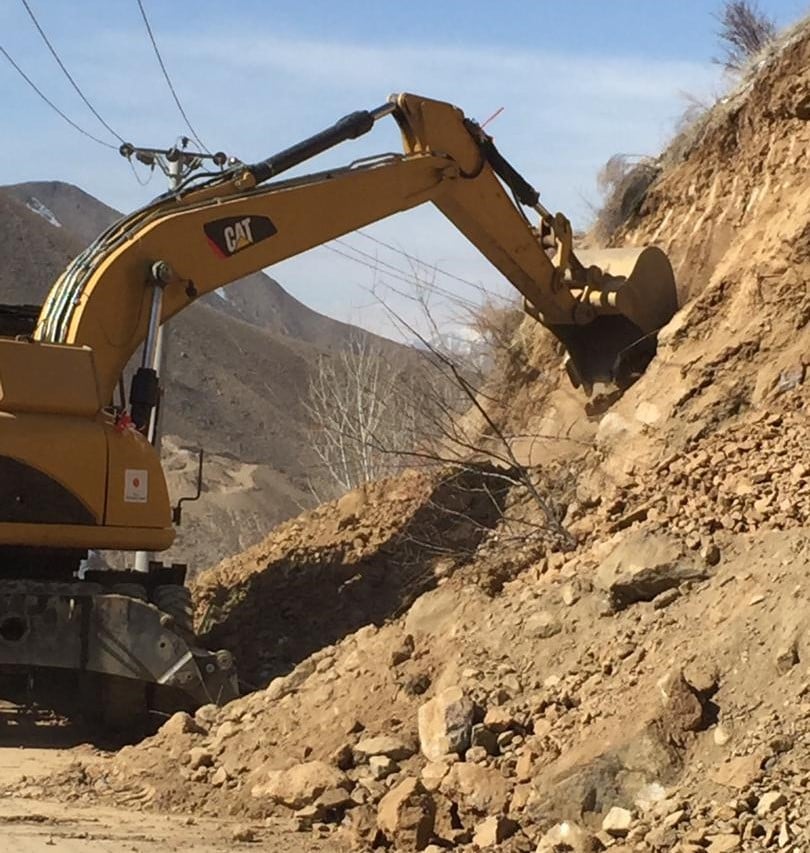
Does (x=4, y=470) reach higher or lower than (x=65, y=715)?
higher

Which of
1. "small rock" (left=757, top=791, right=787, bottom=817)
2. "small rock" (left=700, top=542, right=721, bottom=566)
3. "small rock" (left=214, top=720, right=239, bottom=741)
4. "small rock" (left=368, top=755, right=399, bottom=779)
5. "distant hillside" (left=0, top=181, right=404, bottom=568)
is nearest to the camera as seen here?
"small rock" (left=757, top=791, right=787, bottom=817)

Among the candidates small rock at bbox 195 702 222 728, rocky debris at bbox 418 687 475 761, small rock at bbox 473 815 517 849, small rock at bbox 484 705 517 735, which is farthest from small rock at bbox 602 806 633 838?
small rock at bbox 195 702 222 728

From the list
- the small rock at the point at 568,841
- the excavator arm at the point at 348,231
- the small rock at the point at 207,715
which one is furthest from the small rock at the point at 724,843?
the excavator arm at the point at 348,231

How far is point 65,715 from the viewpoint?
11453 millimetres

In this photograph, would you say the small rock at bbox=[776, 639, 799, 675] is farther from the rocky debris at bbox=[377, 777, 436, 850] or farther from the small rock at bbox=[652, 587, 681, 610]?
the rocky debris at bbox=[377, 777, 436, 850]

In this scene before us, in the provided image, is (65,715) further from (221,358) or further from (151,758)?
(221,358)

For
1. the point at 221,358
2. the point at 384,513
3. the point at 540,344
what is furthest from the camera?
the point at 221,358

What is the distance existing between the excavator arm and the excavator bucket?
0.01 meters

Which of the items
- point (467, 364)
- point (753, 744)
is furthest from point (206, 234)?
point (753, 744)

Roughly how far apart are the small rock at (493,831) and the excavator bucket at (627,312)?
23.3 feet

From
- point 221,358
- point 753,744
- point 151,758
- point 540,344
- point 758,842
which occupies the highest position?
point 221,358

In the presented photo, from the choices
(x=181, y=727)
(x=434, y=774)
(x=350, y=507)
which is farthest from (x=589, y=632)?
(x=350, y=507)

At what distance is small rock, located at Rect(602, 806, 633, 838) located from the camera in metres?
6.67

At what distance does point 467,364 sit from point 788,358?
257 inches
